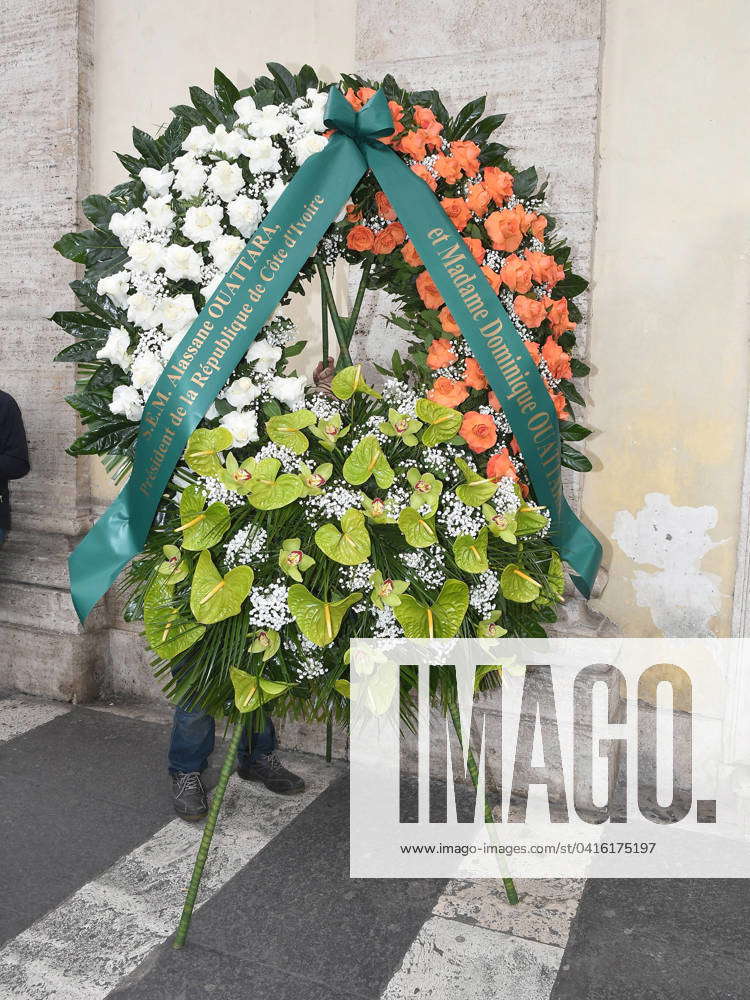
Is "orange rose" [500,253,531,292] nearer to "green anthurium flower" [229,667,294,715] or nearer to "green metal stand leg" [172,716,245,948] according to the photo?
"green anthurium flower" [229,667,294,715]

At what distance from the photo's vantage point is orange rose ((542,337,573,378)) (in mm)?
2330

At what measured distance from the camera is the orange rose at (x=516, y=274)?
2191 millimetres

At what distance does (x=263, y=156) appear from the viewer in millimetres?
2139

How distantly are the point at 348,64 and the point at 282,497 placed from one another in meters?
2.16

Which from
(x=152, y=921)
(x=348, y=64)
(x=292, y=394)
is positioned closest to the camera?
(x=292, y=394)

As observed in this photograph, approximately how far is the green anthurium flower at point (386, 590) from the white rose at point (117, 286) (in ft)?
3.12

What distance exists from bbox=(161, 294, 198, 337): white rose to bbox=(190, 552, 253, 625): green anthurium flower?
60cm

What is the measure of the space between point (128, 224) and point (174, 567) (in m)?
0.87

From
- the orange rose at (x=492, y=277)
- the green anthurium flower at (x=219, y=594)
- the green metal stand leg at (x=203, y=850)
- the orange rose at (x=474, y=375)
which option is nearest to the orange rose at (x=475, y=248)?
the orange rose at (x=492, y=277)

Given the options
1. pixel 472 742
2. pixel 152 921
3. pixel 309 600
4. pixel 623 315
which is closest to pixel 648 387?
pixel 623 315

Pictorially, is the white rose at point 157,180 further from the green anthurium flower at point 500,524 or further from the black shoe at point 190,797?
the black shoe at point 190,797

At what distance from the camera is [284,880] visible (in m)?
2.58

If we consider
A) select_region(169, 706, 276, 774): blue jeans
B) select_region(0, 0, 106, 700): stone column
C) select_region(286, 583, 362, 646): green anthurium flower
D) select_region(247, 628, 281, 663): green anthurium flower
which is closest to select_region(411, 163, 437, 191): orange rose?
select_region(286, 583, 362, 646): green anthurium flower

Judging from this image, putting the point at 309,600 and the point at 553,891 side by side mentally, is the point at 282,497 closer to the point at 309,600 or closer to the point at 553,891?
the point at 309,600
